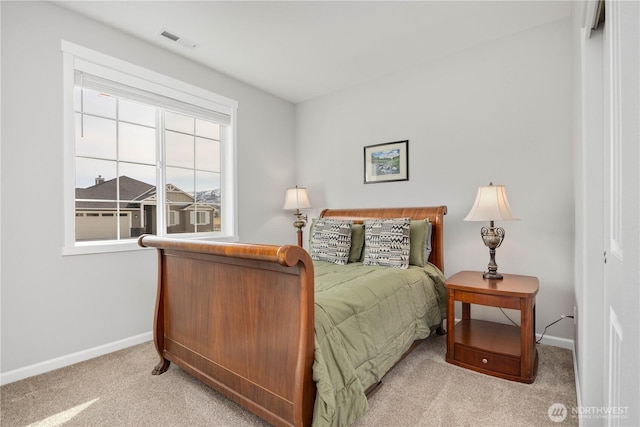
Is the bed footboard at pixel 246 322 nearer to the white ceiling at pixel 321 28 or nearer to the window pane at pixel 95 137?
the window pane at pixel 95 137

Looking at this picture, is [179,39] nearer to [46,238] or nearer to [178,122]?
[178,122]

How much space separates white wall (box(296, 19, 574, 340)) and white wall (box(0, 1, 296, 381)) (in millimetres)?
2430

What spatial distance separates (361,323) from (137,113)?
8.86 ft

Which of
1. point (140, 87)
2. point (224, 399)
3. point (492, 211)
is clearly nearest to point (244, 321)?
point (224, 399)

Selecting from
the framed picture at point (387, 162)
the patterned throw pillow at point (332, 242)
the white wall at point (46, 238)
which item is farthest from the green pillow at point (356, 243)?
the white wall at point (46, 238)

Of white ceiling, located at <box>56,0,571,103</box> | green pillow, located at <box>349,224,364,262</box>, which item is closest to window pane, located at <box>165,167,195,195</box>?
white ceiling, located at <box>56,0,571,103</box>

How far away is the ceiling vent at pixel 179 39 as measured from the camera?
264 centimetres

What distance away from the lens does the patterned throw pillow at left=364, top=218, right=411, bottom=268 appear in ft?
8.57

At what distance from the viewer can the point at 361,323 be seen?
1.73 metres

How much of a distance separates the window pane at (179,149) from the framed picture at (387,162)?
1940mm

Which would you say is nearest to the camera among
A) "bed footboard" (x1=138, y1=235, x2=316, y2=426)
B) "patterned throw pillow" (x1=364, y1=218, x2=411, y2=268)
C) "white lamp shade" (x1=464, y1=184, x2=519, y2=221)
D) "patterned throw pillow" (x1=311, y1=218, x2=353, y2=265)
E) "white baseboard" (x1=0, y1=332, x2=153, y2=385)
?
"bed footboard" (x1=138, y1=235, x2=316, y2=426)

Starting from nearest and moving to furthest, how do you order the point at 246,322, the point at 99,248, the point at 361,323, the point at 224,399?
1. the point at 246,322
2. the point at 361,323
3. the point at 224,399
4. the point at 99,248

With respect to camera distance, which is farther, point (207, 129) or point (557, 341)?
point (207, 129)

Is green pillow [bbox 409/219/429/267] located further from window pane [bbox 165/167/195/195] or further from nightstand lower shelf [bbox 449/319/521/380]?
window pane [bbox 165/167/195/195]
